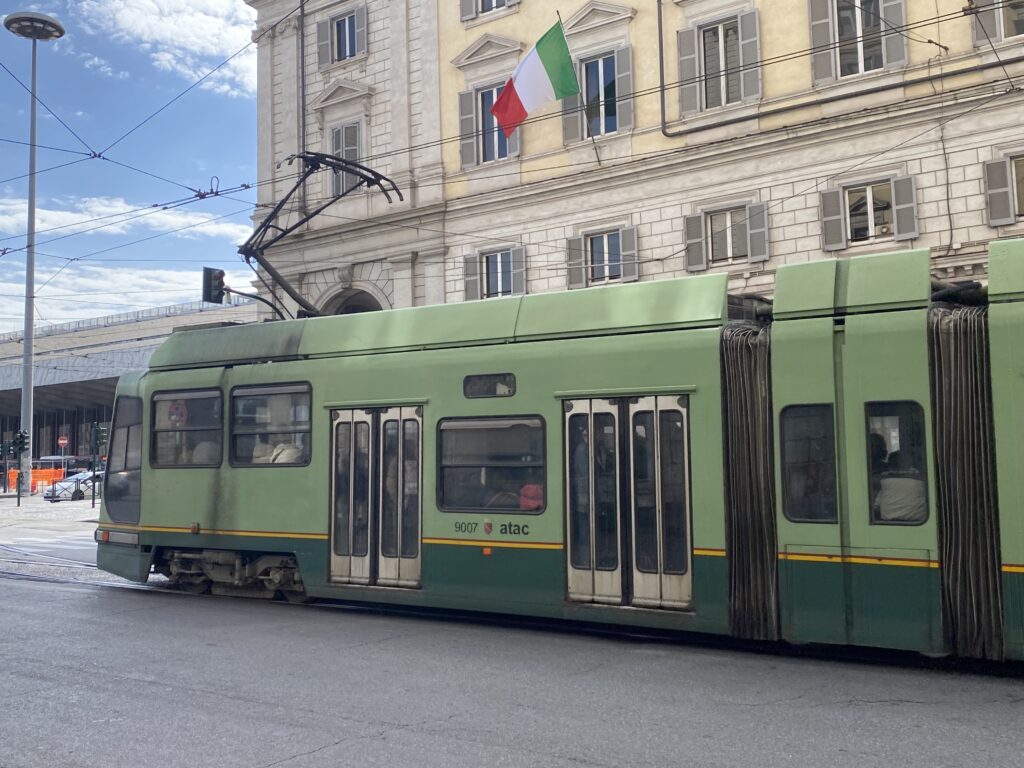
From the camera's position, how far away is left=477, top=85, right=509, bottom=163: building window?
842 inches

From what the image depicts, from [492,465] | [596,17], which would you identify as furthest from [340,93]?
[492,465]

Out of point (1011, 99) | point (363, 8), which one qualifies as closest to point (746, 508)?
point (1011, 99)

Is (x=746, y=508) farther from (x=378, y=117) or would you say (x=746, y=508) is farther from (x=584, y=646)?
(x=378, y=117)

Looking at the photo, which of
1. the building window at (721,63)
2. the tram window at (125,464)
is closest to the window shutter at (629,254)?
the building window at (721,63)

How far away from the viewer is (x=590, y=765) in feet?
16.7

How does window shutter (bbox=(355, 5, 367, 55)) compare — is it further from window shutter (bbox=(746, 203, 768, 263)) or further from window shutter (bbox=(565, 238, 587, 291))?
window shutter (bbox=(746, 203, 768, 263))

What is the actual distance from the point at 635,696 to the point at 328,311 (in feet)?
60.9

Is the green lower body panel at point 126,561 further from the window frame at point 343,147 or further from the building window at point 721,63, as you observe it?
the window frame at point 343,147

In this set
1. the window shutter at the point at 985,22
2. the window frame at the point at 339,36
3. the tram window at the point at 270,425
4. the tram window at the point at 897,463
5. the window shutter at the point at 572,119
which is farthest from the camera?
the window frame at the point at 339,36

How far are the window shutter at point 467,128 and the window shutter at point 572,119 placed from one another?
2318 mm

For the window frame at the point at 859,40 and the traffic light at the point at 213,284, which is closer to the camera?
the window frame at the point at 859,40

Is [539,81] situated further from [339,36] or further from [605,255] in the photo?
[339,36]

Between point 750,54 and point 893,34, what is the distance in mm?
2481

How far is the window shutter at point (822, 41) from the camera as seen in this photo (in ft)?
56.4
